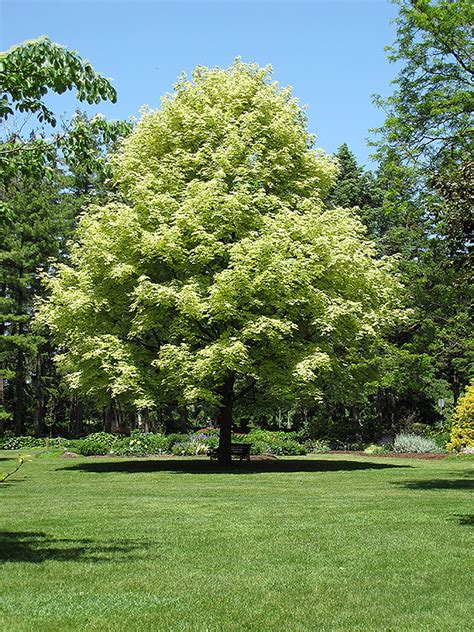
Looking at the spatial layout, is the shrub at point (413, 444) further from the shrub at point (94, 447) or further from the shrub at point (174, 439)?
the shrub at point (94, 447)

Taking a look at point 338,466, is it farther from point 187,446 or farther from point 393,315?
point 187,446

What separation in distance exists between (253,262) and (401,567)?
14.9 m

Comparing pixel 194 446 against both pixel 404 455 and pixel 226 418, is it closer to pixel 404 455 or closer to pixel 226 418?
pixel 226 418

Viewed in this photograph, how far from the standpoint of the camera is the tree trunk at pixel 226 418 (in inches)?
1016

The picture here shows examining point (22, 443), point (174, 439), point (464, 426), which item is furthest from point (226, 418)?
point (22, 443)

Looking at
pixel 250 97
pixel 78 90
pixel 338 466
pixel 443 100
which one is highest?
pixel 250 97

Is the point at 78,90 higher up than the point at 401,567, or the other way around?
the point at 78,90

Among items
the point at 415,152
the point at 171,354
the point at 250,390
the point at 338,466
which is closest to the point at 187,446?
the point at 250,390

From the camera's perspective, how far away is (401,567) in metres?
8.31

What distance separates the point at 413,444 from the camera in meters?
36.6

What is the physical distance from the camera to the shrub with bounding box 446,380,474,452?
3294 centimetres

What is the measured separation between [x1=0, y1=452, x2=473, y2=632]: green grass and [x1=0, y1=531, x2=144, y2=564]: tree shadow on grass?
3cm

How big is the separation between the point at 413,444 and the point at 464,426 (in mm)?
3719

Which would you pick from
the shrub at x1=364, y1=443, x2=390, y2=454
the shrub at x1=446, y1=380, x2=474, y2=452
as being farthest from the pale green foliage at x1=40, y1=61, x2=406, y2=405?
the shrub at x1=364, y1=443, x2=390, y2=454
